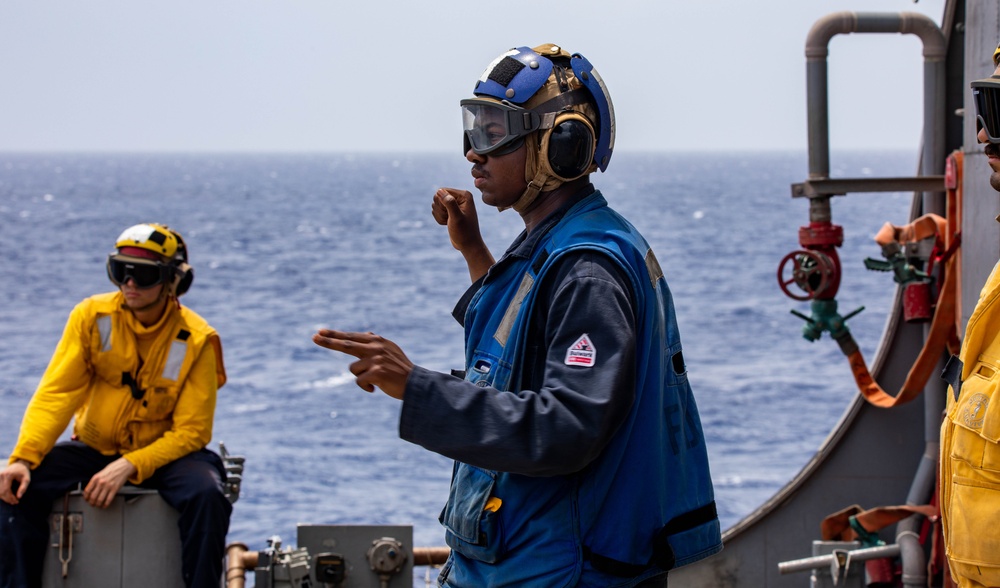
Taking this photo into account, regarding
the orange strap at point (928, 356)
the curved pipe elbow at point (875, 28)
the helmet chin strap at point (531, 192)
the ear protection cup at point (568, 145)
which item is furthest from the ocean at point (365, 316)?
the ear protection cup at point (568, 145)

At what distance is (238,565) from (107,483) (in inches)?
42.0

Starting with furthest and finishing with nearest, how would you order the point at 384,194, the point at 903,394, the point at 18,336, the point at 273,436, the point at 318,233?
1. the point at 384,194
2. the point at 318,233
3. the point at 18,336
4. the point at 273,436
5. the point at 903,394

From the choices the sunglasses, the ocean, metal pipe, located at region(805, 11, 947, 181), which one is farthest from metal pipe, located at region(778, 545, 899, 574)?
the ocean

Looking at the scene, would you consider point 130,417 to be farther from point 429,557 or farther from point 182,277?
point 429,557

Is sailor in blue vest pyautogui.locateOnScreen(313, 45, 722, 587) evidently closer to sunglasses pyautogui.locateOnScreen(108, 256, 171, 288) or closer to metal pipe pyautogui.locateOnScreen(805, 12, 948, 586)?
sunglasses pyautogui.locateOnScreen(108, 256, 171, 288)

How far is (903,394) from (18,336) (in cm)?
3611

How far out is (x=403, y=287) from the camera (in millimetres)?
52688

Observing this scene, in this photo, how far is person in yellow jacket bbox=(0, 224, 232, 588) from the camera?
577 cm

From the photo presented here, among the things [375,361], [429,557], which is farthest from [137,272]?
[375,361]

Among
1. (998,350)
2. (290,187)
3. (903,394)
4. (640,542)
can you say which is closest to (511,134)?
(640,542)

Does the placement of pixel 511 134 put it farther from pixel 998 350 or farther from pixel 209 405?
pixel 209 405

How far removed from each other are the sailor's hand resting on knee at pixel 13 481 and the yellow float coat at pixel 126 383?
201 millimetres

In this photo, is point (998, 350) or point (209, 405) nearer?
point (998, 350)

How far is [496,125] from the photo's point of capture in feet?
9.67
